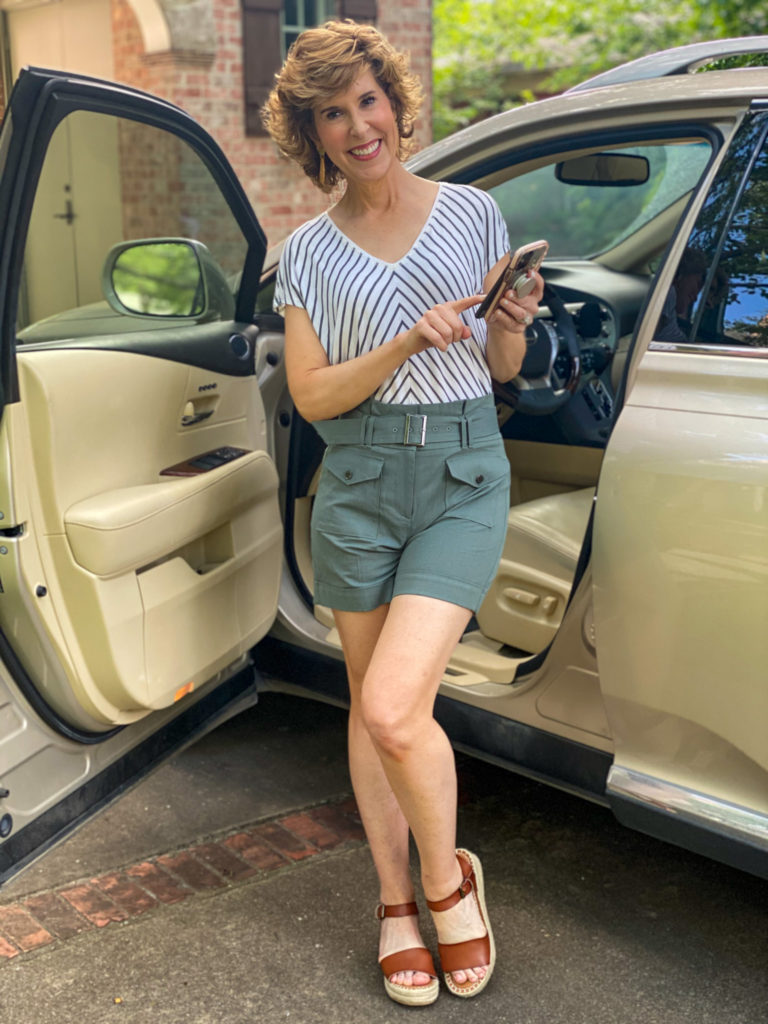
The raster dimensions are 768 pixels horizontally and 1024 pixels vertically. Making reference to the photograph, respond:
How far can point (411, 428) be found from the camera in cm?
226

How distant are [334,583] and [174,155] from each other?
684 cm

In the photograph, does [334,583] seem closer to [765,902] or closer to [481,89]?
[765,902]

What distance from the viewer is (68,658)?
2.35m

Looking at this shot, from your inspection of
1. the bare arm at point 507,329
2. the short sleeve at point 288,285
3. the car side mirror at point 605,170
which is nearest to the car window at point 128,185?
the car side mirror at point 605,170

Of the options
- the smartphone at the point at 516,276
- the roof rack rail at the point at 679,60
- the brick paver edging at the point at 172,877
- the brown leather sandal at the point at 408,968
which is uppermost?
the roof rack rail at the point at 679,60

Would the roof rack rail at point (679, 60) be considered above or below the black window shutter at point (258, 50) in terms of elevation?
below

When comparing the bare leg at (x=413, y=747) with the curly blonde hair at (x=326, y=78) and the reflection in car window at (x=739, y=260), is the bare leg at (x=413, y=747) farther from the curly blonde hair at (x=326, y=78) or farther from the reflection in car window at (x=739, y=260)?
the curly blonde hair at (x=326, y=78)

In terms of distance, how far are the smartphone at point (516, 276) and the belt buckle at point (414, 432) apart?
23 cm

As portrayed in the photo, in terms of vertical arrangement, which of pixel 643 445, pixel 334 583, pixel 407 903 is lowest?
pixel 407 903

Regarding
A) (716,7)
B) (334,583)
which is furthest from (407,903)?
(716,7)

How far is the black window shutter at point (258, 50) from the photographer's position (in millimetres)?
9281

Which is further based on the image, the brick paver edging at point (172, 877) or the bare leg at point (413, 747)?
the brick paver edging at point (172, 877)

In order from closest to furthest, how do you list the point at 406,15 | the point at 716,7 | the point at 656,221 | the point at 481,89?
the point at 656,221 → the point at 406,15 → the point at 716,7 → the point at 481,89

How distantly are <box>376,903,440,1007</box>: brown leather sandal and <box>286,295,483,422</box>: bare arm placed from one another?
1.06m
